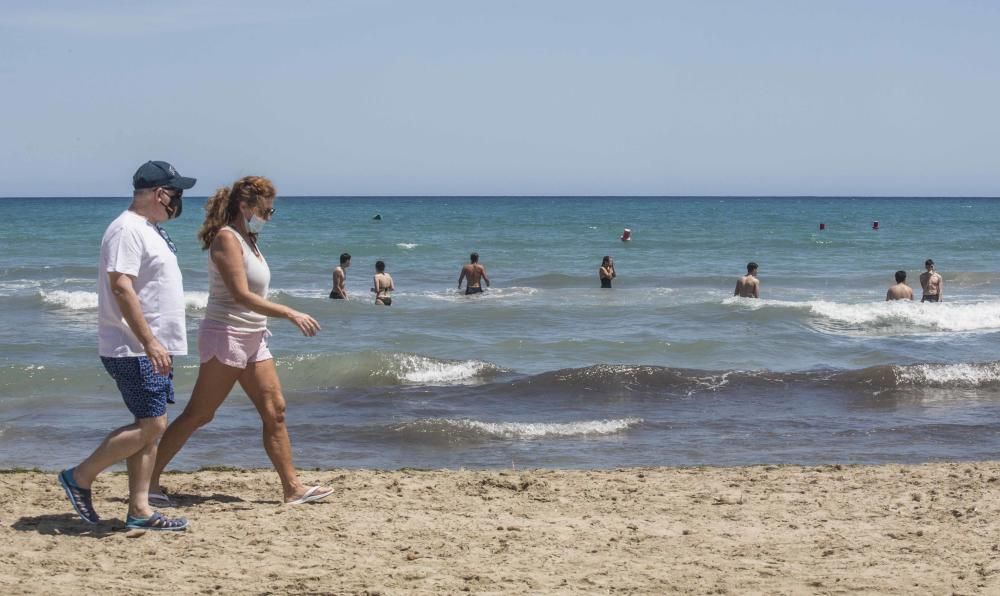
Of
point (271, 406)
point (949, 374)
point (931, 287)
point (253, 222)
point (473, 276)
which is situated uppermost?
point (253, 222)

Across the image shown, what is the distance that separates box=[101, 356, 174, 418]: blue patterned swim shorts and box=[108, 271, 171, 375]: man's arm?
0.51 ft

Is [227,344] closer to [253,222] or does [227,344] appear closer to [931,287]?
[253,222]

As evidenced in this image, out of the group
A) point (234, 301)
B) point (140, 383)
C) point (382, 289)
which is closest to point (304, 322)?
point (234, 301)

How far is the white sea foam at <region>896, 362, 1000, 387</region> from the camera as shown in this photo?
11.9 meters

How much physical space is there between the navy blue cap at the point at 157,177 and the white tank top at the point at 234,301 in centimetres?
41

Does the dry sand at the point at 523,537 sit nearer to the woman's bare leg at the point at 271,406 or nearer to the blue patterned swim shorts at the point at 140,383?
the woman's bare leg at the point at 271,406

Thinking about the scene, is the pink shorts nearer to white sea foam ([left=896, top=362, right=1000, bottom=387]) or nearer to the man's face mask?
the man's face mask

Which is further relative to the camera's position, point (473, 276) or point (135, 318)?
point (473, 276)

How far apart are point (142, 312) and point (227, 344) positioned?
0.69m

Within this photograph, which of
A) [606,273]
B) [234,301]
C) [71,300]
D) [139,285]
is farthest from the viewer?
[606,273]

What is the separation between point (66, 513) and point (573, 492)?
8.57 ft

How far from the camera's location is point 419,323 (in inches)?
716

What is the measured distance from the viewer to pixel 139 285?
15.1ft

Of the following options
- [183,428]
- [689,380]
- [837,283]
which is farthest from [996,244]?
[183,428]
